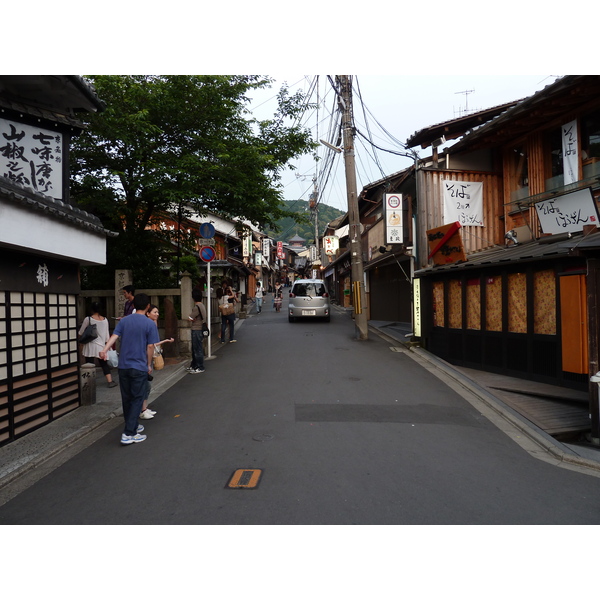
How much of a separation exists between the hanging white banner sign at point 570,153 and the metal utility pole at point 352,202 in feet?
22.9

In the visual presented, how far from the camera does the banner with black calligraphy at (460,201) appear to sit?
1243cm

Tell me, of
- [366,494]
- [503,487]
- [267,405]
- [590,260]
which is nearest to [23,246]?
[267,405]

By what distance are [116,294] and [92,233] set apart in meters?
4.13

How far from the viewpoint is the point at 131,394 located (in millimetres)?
5379

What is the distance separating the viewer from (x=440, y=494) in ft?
12.9

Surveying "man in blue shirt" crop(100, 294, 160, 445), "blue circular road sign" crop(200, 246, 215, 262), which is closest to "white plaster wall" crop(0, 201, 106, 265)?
"man in blue shirt" crop(100, 294, 160, 445)

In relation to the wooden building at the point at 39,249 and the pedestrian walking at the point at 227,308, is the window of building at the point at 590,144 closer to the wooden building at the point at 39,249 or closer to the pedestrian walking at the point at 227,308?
the wooden building at the point at 39,249

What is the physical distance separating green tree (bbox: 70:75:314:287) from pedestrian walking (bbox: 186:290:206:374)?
2.83 meters

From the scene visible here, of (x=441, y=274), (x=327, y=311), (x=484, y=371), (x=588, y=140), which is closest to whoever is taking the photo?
(x=588, y=140)

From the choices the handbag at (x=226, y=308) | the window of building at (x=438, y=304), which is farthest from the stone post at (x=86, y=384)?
the window of building at (x=438, y=304)

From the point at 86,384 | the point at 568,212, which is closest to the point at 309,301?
the point at 568,212

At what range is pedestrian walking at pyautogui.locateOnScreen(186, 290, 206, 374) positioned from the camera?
9367mm

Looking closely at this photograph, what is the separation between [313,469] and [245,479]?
76 cm

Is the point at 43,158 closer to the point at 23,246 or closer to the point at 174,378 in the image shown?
the point at 23,246
